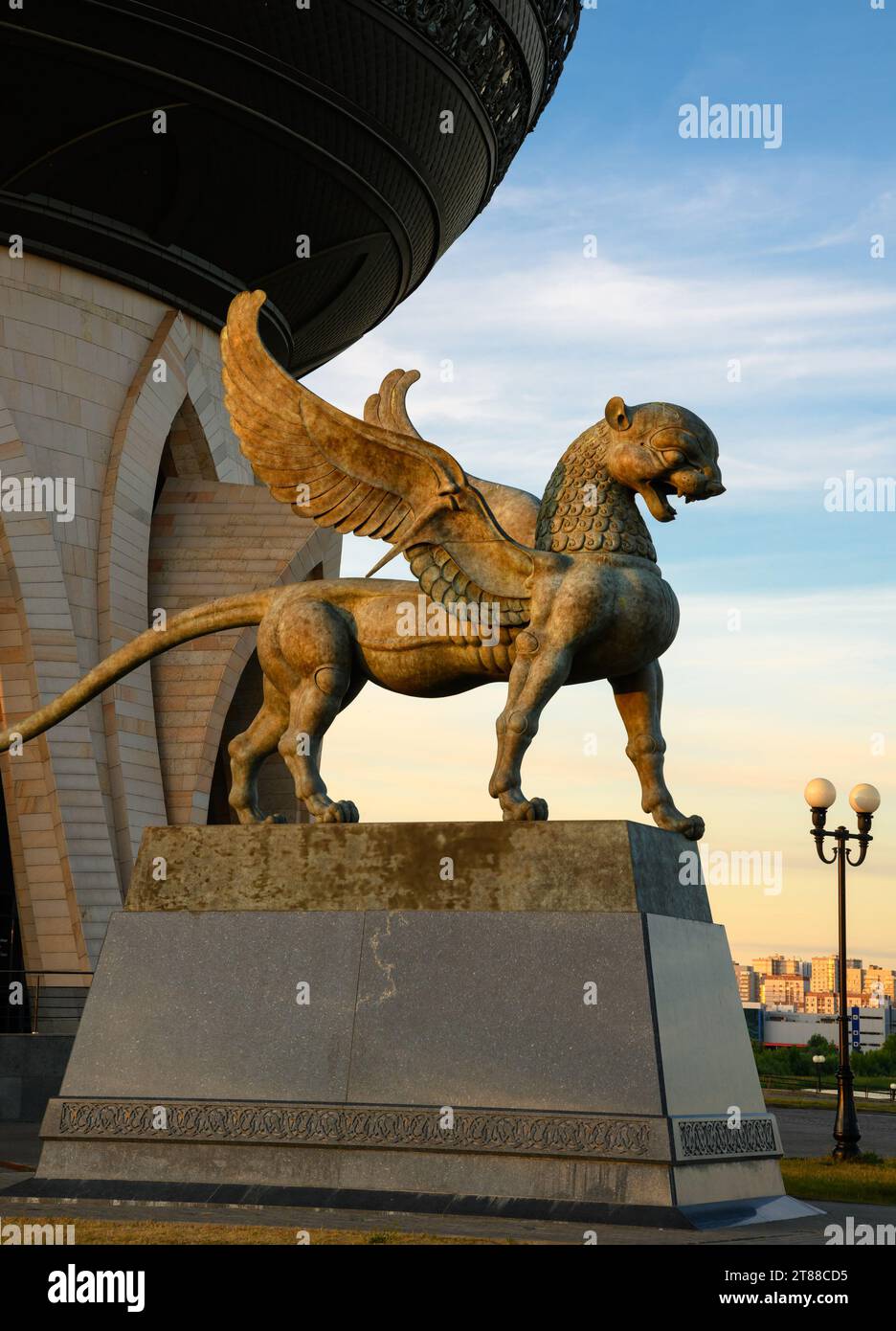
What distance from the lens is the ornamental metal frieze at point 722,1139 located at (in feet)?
26.2

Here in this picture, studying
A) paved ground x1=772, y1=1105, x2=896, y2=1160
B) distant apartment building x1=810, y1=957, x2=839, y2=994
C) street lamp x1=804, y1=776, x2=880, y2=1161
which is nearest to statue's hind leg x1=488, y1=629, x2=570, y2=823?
paved ground x1=772, y1=1105, x2=896, y2=1160

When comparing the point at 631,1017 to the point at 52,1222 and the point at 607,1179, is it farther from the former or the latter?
the point at 52,1222

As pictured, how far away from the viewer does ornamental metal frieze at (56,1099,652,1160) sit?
793 centimetres

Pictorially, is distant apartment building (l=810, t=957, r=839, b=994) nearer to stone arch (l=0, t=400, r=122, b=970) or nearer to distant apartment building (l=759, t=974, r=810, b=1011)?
distant apartment building (l=759, t=974, r=810, b=1011)

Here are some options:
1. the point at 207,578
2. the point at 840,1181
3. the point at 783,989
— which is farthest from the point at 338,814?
the point at 783,989

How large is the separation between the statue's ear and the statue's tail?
2250 millimetres

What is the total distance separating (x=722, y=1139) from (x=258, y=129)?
16692 mm

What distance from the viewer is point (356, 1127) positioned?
8.27m

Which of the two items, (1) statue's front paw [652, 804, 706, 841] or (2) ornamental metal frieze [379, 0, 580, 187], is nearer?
(1) statue's front paw [652, 804, 706, 841]

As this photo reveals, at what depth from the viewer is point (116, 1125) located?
28.5ft

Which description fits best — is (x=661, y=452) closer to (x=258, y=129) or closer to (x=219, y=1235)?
(x=219, y=1235)

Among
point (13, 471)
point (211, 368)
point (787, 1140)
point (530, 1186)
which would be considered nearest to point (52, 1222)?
point (530, 1186)

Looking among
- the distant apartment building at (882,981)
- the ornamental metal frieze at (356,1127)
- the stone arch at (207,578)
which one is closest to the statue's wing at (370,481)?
the ornamental metal frieze at (356,1127)

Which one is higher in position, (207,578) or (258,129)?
(258,129)
